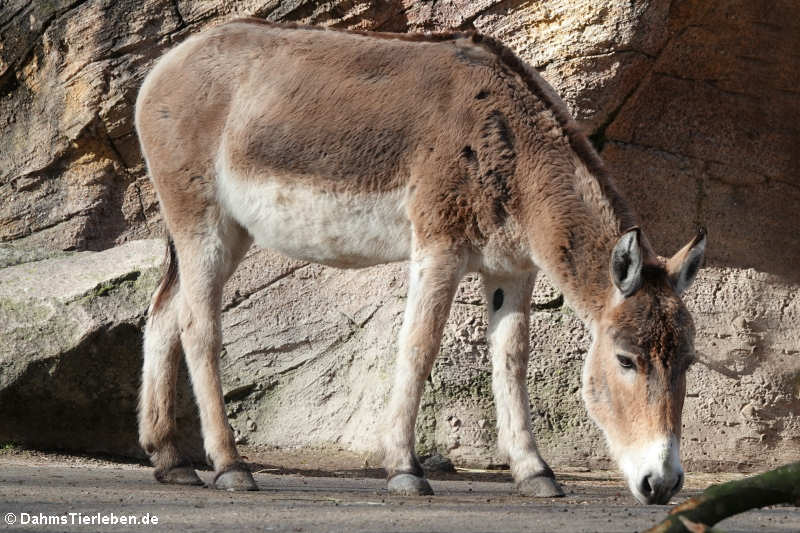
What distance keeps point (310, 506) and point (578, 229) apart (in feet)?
6.58

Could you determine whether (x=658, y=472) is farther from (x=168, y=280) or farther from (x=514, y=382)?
(x=168, y=280)

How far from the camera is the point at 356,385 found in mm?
8078

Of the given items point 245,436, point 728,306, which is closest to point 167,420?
point 245,436

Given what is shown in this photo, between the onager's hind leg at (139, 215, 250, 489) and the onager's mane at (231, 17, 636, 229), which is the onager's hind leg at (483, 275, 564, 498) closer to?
the onager's mane at (231, 17, 636, 229)

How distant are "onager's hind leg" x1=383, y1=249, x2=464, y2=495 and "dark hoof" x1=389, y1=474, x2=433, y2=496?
8cm

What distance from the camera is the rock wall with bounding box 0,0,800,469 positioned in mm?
7727

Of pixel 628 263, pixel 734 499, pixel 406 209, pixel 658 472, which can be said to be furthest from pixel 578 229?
pixel 734 499

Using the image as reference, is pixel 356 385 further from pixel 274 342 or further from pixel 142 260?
pixel 142 260

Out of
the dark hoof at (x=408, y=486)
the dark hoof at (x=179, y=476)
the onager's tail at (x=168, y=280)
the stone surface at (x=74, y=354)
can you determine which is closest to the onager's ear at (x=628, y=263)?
the dark hoof at (x=408, y=486)

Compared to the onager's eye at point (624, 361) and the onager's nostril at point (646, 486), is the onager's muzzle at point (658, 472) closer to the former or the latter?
the onager's nostril at point (646, 486)

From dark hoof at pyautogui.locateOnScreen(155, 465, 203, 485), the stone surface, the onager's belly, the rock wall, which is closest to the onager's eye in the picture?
the onager's belly

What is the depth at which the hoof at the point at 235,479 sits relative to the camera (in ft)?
18.0

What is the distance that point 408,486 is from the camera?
5.20 m

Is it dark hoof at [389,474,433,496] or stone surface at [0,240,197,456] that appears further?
stone surface at [0,240,197,456]
